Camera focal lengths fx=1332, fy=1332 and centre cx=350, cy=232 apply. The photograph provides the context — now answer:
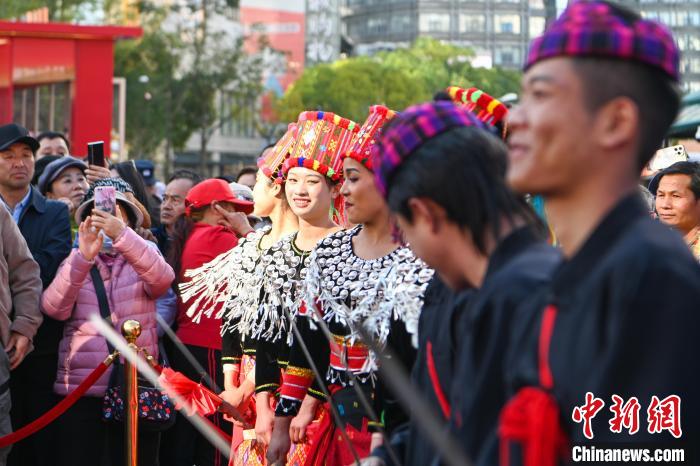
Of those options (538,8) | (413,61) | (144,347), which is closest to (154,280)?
(144,347)

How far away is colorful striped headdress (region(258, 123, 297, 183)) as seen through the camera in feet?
21.1

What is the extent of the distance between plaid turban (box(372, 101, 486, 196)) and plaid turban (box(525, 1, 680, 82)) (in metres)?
0.55

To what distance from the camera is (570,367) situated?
2305mm

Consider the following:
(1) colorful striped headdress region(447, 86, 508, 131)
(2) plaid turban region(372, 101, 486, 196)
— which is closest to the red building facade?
(1) colorful striped headdress region(447, 86, 508, 131)

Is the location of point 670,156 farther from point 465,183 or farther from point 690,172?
point 465,183

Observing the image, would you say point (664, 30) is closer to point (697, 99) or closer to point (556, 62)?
point (556, 62)

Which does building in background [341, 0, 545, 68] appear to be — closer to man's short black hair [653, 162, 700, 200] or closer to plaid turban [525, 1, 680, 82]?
man's short black hair [653, 162, 700, 200]

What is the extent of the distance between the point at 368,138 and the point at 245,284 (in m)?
1.45

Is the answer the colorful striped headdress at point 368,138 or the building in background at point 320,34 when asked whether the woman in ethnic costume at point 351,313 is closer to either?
the colorful striped headdress at point 368,138

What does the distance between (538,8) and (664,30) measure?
101 meters

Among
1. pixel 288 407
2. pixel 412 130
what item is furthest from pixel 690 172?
pixel 412 130

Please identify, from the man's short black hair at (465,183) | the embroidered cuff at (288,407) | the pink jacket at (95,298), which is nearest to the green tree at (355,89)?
the pink jacket at (95,298)

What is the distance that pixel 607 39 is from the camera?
2451 millimetres

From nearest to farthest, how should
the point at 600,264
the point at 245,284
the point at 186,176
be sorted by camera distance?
1. the point at 600,264
2. the point at 245,284
3. the point at 186,176
